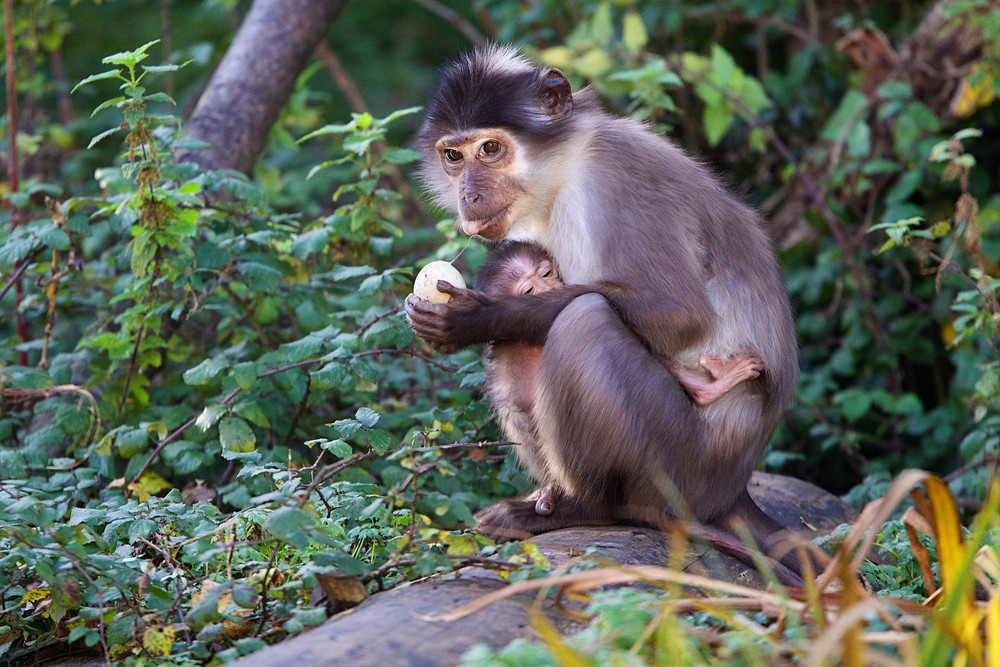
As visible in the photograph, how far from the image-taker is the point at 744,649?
2564mm

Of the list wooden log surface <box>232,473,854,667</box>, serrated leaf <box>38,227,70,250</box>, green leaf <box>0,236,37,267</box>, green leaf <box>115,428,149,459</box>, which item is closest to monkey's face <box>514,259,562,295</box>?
wooden log surface <box>232,473,854,667</box>

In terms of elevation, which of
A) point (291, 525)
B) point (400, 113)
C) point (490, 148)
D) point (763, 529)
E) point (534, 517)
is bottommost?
point (763, 529)

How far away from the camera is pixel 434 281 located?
4543 mm

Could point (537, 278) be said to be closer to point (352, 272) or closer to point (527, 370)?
point (527, 370)

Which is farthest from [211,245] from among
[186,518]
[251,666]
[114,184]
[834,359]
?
[834,359]

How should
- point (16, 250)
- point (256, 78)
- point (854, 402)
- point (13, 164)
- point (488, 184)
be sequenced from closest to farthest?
point (488, 184) < point (16, 250) < point (13, 164) < point (854, 402) < point (256, 78)

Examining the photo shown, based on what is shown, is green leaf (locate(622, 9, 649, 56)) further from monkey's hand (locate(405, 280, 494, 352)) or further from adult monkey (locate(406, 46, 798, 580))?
monkey's hand (locate(405, 280, 494, 352))

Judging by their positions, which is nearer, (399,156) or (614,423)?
(614,423)

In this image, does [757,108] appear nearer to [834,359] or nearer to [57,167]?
[834,359]

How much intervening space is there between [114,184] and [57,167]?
8.47 ft

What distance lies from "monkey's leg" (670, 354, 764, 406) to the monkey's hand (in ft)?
2.54

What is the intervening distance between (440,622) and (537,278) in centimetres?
193

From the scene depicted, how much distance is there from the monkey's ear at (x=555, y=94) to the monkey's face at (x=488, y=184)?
0.75 ft

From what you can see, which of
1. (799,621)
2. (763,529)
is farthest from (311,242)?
(799,621)
